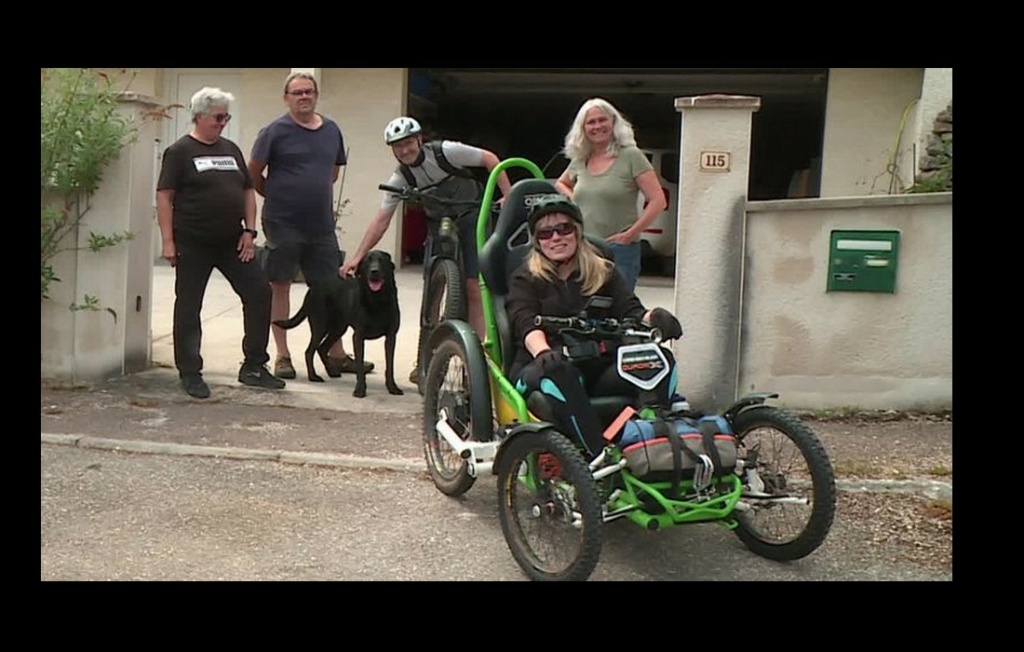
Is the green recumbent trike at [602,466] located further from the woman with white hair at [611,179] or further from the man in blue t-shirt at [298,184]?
the man in blue t-shirt at [298,184]

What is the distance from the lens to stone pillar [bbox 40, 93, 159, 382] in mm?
6324

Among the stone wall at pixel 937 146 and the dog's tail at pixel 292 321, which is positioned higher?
the stone wall at pixel 937 146

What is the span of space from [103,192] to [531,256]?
354 centimetres

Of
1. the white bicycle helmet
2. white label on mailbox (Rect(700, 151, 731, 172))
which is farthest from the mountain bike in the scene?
white label on mailbox (Rect(700, 151, 731, 172))

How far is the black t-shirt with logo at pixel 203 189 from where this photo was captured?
590 centimetres

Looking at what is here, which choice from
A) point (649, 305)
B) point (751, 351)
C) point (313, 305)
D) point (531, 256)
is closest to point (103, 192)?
point (313, 305)

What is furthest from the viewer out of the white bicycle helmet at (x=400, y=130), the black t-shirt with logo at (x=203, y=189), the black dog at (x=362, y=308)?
the black dog at (x=362, y=308)

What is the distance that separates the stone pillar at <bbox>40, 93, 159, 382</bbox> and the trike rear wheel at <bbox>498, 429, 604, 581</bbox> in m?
3.78

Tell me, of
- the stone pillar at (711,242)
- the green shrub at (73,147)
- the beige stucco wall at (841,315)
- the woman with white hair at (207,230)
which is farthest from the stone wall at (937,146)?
the green shrub at (73,147)

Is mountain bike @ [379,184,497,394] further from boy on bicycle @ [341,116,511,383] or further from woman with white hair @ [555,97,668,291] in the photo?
woman with white hair @ [555,97,668,291]

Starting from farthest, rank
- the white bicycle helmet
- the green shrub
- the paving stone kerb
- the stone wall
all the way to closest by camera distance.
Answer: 1. the stone wall
2. the green shrub
3. the white bicycle helmet
4. the paving stone kerb

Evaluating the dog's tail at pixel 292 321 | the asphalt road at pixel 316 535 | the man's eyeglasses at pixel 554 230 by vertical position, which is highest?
the man's eyeglasses at pixel 554 230

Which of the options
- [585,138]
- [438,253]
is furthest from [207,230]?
[585,138]

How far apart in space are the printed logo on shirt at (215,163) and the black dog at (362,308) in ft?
3.05
